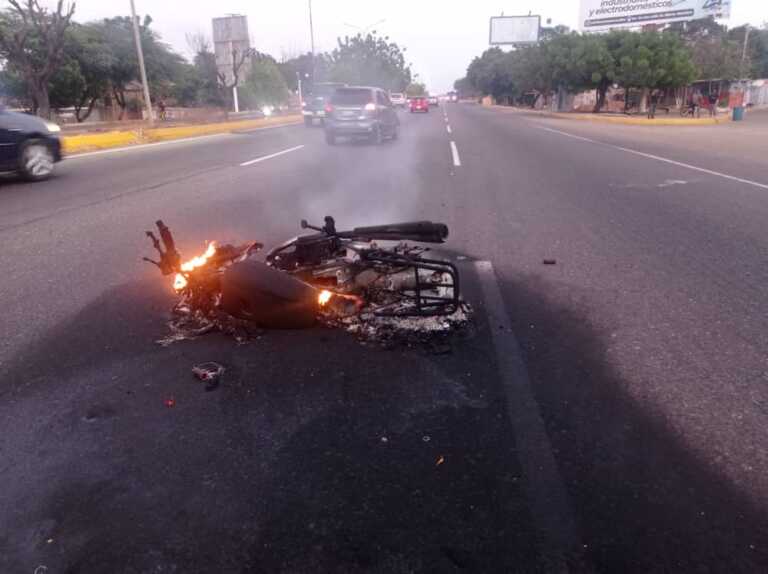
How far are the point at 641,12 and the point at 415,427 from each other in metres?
56.7

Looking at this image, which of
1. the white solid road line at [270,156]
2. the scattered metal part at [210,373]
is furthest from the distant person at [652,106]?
the scattered metal part at [210,373]

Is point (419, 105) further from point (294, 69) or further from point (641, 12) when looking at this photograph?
point (294, 69)

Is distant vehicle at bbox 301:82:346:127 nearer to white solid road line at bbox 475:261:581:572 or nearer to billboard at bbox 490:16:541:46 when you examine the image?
white solid road line at bbox 475:261:581:572

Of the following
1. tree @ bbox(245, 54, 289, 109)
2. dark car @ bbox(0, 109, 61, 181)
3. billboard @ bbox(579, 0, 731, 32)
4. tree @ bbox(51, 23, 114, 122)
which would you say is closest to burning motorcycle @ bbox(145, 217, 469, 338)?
dark car @ bbox(0, 109, 61, 181)

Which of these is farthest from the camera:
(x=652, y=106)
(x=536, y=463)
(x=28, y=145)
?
(x=652, y=106)

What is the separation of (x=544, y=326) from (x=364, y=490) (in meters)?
2.13

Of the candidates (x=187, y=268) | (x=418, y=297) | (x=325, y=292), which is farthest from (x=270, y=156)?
(x=418, y=297)

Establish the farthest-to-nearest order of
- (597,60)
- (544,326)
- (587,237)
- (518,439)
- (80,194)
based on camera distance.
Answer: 1. (597,60)
2. (80,194)
3. (587,237)
4. (544,326)
5. (518,439)

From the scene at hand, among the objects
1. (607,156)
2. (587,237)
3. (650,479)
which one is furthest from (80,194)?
(607,156)

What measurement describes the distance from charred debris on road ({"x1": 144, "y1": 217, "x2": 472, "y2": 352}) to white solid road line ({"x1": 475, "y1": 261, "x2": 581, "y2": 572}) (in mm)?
486

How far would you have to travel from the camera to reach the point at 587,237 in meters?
6.55

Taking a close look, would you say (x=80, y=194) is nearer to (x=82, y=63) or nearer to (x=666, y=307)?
(x=666, y=307)

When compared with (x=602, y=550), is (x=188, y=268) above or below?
above

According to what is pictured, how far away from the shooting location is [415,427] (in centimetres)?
284
